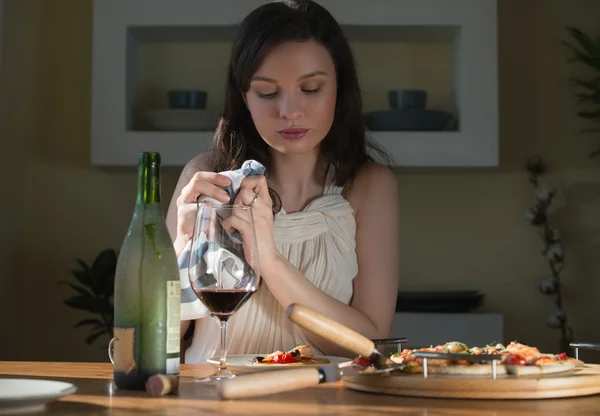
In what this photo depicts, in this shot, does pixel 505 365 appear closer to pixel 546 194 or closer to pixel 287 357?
pixel 287 357

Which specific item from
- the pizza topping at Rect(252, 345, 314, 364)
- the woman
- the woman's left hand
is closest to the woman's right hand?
the woman's left hand

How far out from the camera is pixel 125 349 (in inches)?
41.5

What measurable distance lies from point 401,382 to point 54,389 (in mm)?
372

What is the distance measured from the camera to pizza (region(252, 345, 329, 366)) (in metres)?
1.30

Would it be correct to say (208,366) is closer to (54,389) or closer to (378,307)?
(54,389)

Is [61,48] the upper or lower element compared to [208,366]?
upper

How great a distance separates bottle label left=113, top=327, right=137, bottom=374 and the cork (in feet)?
0.12

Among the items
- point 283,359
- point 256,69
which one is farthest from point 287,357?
point 256,69

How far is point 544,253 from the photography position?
3.38 m

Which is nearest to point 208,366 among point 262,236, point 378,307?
point 262,236

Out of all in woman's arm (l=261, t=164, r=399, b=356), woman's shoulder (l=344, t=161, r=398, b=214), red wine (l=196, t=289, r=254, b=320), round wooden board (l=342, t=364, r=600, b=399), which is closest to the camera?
round wooden board (l=342, t=364, r=600, b=399)

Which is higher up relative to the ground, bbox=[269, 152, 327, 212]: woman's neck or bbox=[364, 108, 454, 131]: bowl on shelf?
bbox=[364, 108, 454, 131]: bowl on shelf

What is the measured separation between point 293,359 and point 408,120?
2.04m

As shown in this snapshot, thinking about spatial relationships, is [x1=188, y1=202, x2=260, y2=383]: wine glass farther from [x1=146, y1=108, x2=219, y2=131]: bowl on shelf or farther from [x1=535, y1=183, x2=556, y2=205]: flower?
[x1=535, y1=183, x2=556, y2=205]: flower
